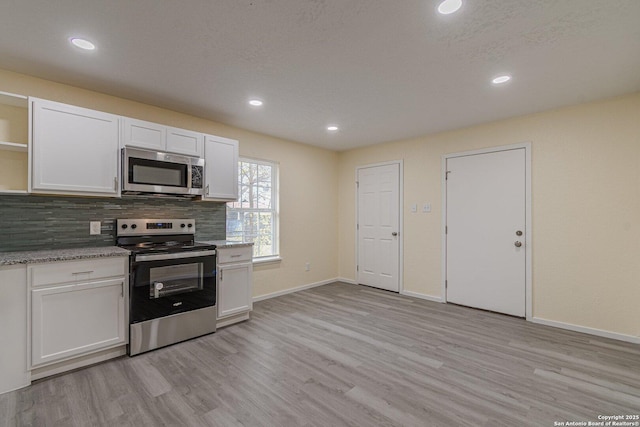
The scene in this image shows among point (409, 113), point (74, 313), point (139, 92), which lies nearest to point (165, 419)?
point (74, 313)

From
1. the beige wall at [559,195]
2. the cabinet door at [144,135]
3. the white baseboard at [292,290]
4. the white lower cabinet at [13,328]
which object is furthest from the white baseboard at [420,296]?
the white lower cabinet at [13,328]

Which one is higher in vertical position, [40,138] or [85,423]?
[40,138]

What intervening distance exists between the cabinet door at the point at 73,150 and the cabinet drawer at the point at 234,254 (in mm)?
1175

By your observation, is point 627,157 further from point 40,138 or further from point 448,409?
point 40,138

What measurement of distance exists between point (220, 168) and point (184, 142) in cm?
49

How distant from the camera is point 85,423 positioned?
1779 mm

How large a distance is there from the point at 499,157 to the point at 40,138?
4.76 m

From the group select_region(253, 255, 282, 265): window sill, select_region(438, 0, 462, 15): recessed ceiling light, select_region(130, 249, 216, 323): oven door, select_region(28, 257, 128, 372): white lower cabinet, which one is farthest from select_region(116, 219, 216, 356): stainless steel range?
select_region(438, 0, 462, 15): recessed ceiling light

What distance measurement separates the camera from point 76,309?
7.79 ft

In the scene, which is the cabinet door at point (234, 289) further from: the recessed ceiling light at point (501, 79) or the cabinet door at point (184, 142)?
the recessed ceiling light at point (501, 79)

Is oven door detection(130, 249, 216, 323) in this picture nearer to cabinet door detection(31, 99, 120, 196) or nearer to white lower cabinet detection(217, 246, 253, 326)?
white lower cabinet detection(217, 246, 253, 326)

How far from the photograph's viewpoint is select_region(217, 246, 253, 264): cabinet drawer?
3.29 metres

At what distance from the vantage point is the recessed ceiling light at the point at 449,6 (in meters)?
1.70

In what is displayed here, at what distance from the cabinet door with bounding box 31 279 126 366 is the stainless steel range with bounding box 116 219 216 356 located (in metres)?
0.12
